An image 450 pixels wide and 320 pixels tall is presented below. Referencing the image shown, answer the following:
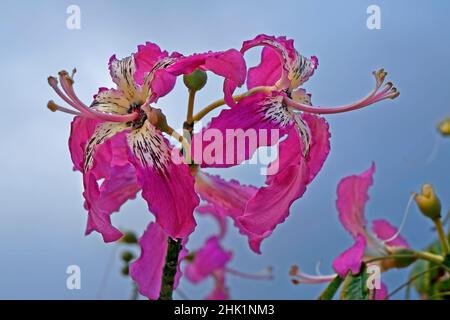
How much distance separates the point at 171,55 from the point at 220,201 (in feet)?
1.00

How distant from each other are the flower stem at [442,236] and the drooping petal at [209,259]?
97 centimetres

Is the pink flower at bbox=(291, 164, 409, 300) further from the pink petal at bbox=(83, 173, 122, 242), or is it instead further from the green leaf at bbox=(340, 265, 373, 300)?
the pink petal at bbox=(83, 173, 122, 242)

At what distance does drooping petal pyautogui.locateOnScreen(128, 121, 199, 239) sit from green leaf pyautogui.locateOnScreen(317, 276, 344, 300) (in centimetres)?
44

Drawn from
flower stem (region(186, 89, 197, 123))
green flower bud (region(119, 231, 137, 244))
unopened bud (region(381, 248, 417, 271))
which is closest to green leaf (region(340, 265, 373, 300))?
unopened bud (region(381, 248, 417, 271))

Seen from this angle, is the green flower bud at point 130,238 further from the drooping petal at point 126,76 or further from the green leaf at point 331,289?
the drooping petal at point 126,76

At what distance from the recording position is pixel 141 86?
1154 mm

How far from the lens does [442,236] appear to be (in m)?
1.54

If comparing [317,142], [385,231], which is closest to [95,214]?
[317,142]

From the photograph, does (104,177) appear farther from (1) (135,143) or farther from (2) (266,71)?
(2) (266,71)

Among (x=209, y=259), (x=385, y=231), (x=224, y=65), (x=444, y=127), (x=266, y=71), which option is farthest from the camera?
(x=209, y=259)

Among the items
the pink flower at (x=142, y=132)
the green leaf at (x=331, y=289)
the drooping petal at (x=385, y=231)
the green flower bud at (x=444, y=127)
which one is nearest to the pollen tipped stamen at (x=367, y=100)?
the pink flower at (x=142, y=132)

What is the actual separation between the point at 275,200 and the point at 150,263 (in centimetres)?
25

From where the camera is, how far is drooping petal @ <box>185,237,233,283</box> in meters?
2.42
